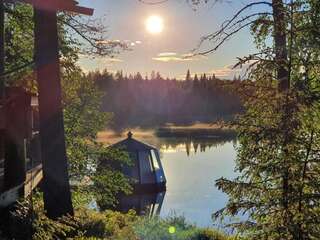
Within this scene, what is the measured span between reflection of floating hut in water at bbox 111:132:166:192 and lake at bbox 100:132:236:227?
60 cm

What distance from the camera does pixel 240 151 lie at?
204 inches

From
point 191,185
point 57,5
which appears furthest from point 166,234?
point 191,185

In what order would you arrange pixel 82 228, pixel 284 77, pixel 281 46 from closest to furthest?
pixel 284 77 → pixel 281 46 → pixel 82 228

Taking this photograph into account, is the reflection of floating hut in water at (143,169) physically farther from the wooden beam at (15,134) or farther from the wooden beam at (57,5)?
the wooden beam at (15,134)

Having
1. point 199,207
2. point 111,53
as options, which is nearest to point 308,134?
point 111,53

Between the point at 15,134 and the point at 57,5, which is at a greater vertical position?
the point at 57,5

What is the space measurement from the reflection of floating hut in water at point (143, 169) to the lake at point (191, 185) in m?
0.60

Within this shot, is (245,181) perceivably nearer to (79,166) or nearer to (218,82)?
(218,82)

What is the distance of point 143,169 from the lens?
85.4 ft

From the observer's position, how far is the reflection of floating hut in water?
2553cm

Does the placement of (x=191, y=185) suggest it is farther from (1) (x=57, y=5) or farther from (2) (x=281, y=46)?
(2) (x=281, y=46)

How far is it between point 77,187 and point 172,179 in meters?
16.8

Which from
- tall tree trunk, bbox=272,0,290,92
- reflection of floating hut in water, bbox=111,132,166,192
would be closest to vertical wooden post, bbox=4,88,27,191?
tall tree trunk, bbox=272,0,290,92

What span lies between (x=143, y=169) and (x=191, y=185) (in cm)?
309
